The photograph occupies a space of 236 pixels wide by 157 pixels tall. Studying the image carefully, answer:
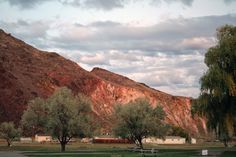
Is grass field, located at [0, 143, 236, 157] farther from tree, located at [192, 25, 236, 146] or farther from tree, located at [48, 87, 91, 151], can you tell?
tree, located at [192, 25, 236, 146]

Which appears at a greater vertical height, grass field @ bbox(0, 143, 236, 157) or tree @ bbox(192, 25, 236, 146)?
tree @ bbox(192, 25, 236, 146)

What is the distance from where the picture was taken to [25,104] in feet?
605

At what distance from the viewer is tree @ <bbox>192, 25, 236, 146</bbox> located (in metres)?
49.9

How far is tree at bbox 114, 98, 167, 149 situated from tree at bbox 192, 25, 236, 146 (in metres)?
23.0

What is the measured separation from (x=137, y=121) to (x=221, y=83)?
29331mm

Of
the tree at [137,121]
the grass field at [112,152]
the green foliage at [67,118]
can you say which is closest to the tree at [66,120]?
Answer: the green foliage at [67,118]

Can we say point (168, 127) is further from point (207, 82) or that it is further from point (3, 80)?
point (3, 80)

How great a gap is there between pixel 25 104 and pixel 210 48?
140 metres

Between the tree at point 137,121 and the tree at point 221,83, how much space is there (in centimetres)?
2301

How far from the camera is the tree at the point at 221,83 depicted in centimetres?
4988

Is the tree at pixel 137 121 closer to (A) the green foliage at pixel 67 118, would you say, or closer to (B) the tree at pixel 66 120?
(A) the green foliage at pixel 67 118

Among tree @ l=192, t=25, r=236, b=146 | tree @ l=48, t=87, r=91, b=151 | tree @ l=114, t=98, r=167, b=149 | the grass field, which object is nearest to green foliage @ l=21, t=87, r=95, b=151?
tree @ l=48, t=87, r=91, b=151

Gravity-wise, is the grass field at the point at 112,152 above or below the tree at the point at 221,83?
below

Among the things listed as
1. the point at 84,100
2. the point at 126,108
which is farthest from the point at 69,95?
the point at 126,108
